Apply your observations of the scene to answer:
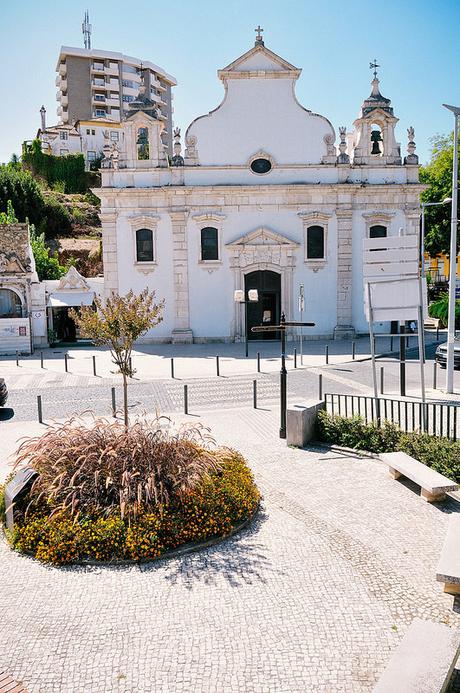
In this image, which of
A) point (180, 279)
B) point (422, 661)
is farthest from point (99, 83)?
point (422, 661)

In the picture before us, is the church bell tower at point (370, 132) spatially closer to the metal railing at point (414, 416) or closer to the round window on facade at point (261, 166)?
the round window on facade at point (261, 166)

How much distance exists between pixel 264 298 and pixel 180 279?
15.1ft

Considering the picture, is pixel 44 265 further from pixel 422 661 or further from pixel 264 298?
pixel 422 661

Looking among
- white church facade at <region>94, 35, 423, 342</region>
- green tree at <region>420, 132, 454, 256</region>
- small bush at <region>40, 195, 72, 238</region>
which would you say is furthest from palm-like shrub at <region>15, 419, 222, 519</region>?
small bush at <region>40, 195, 72, 238</region>

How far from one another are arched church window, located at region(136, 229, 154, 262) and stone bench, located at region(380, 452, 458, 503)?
22.0 metres

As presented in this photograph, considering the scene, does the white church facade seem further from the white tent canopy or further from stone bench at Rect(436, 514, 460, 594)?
stone bench at Rect(436, 514, 460, 594)

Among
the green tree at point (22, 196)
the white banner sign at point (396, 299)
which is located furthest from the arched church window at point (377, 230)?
the green tree at point (22, 196)

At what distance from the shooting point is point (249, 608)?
5.66 metres

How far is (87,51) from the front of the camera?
242ft

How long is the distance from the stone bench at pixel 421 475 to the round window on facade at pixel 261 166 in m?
22.1

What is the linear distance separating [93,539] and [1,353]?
21.6 m

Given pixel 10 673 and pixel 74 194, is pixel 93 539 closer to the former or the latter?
pixel 10 673

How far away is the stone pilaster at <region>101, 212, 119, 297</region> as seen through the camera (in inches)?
1144

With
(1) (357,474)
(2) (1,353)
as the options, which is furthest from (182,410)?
(2) (1,353)
